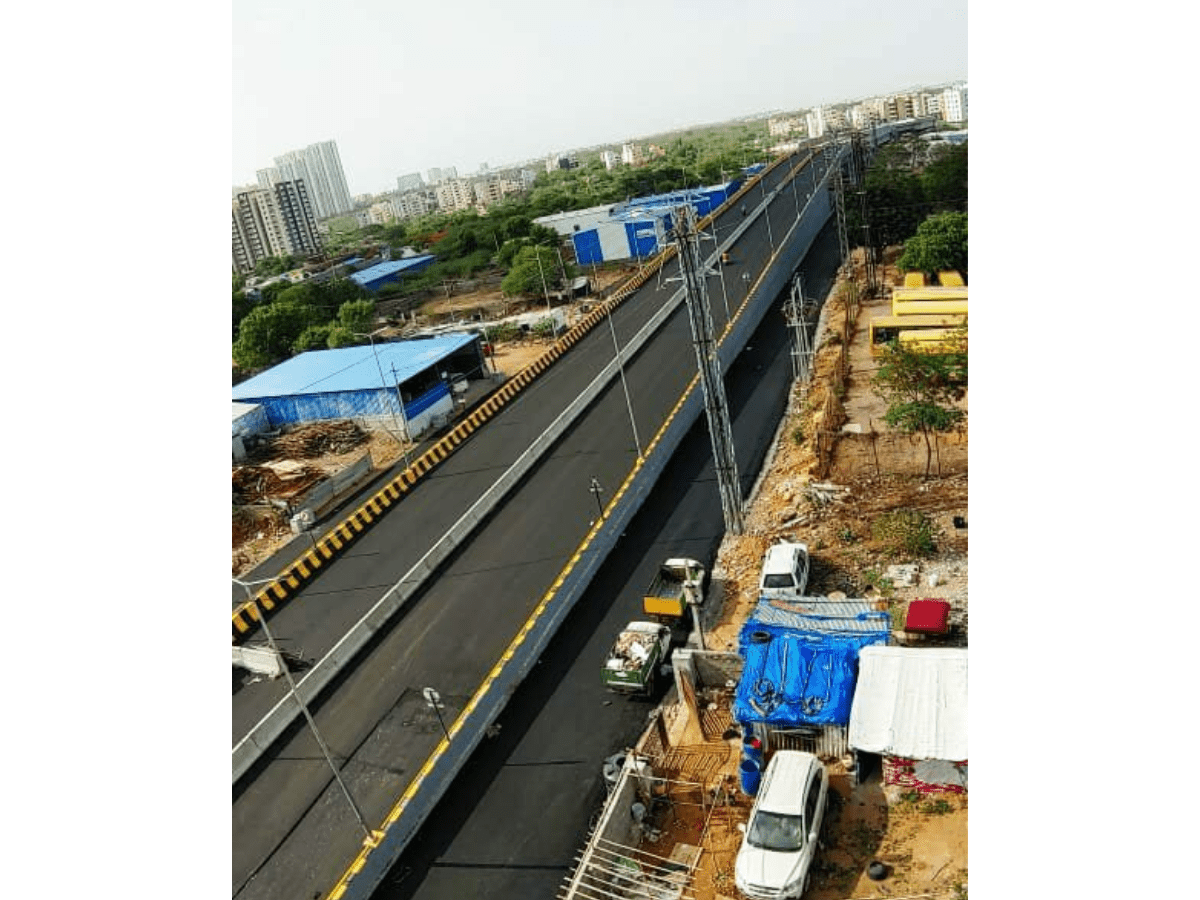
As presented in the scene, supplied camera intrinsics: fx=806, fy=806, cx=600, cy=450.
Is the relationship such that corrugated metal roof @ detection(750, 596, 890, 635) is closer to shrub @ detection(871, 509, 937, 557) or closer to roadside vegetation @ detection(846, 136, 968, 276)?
Result: shrub @ detection(871, 509, 937, 557)

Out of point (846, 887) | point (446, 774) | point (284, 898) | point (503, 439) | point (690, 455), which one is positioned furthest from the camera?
point (503, 439)

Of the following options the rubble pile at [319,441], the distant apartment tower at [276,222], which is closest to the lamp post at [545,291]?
the rubble pile at [319,441]

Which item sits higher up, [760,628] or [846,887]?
[760,628]

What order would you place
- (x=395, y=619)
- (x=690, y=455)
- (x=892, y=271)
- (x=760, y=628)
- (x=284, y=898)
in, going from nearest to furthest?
Result: (x=284, y=898) → (x=760, y=628) → (x=395, y=619) → (x=690, y=455) → (x=892, y=271)

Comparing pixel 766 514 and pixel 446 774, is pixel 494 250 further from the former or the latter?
pixel 446 774

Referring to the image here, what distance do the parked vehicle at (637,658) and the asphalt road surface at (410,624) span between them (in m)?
2.59

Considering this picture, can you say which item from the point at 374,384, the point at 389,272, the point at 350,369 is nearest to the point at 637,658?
the point at 374,384

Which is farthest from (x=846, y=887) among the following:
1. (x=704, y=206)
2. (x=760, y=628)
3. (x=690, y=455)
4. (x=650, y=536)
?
(x=704, y=206)

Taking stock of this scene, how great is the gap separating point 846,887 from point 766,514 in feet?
36.5

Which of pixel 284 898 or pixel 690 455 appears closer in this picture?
pixel 284 898

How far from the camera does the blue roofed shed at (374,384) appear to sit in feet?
105

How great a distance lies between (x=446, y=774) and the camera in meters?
14.2

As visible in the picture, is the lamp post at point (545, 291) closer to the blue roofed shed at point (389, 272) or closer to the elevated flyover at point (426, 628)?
the elevated flyover at point (426, 628)

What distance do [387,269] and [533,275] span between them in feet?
89.2
